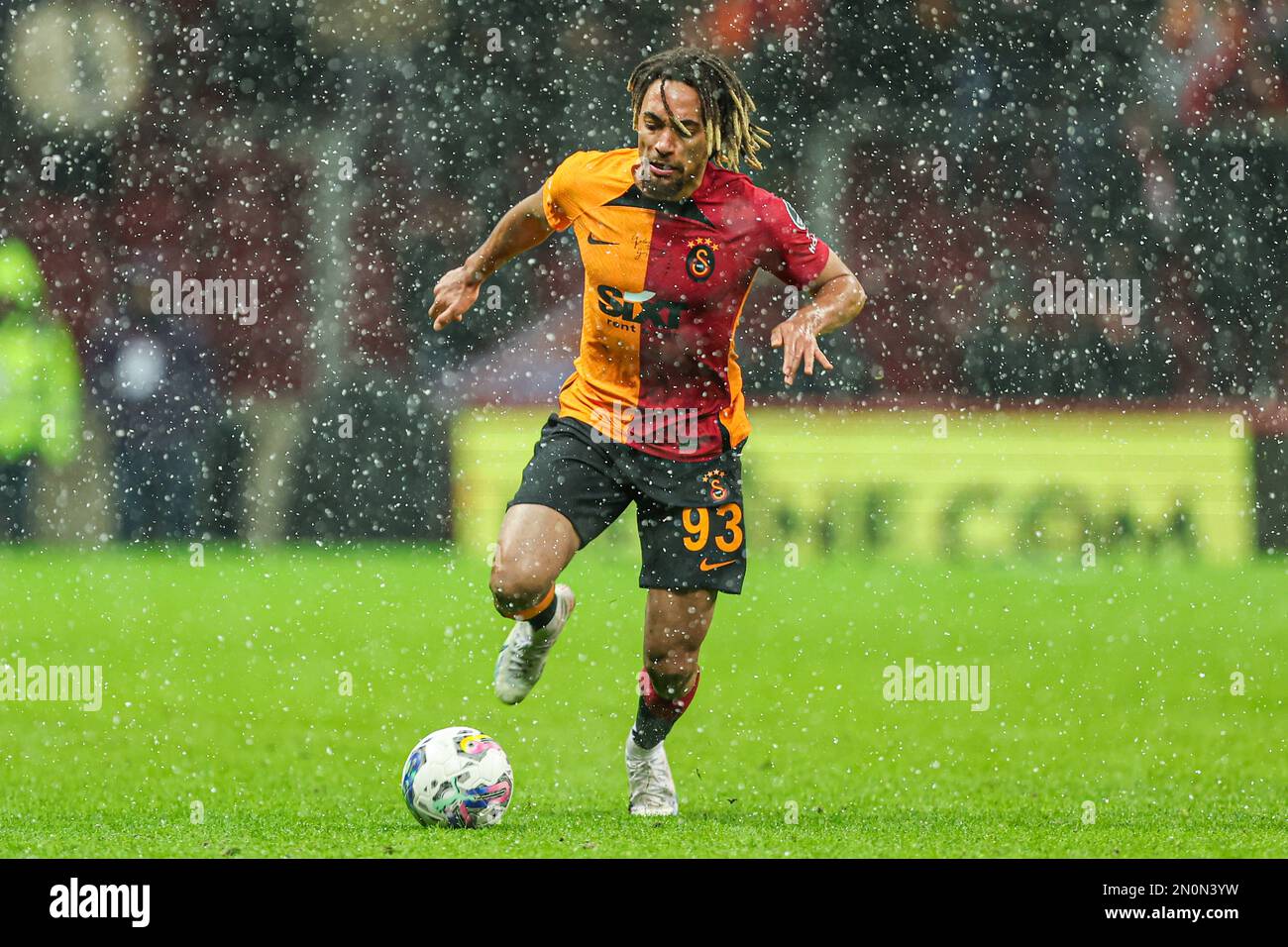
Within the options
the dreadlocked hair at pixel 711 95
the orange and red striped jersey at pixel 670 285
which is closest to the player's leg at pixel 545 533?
the orange and red striped jersey at pixel 670 285

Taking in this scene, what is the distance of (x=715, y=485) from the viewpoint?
17.0 feet

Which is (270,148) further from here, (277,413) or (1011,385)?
(1011,385)

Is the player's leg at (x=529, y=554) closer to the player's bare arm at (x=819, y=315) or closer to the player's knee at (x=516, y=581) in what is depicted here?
the player's knee at (x=516, y=581)

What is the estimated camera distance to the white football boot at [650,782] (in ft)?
17.2

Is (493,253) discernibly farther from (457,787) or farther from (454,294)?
(457,787)

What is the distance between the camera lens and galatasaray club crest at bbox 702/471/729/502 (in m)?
5.18

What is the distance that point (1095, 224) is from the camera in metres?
14.8

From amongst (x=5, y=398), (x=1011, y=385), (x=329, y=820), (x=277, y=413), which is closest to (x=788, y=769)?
(x=329, y=820)

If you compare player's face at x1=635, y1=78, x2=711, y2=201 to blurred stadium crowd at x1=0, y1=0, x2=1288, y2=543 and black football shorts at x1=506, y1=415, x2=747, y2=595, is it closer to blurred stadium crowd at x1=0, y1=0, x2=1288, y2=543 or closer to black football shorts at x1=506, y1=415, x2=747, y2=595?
black football shorts at x1=506, y1=415, x2=747, y2=595

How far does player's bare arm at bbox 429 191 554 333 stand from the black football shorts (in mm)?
584

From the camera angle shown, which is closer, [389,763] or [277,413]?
[389,763]

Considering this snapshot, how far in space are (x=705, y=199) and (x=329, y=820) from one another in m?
2.09

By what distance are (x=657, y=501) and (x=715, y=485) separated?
0.18 m

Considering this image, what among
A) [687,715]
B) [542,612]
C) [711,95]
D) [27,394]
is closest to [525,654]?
[542,612]
